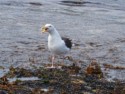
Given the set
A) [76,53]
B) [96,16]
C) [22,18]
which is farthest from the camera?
[96,16]

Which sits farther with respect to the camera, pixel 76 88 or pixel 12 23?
pixel 12 23

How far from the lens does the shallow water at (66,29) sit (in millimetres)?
15641

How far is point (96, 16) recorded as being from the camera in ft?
84.1

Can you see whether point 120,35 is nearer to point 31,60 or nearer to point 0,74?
point 31,60

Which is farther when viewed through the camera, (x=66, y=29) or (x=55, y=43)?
(x=66, y=29)

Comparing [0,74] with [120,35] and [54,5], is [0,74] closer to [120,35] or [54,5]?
[120,35]

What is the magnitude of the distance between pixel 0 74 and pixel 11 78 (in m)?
0.59

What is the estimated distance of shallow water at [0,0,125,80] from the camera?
15.6 meters

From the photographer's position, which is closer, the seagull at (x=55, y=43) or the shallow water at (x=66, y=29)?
the seagull at (x=55, y=43)

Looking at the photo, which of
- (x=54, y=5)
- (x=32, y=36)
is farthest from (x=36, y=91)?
(x=54, y=5)

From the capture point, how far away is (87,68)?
1316 centimetres

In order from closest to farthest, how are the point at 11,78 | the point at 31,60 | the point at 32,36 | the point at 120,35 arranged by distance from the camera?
the point at 11,78
the point at 31,60
the point at 32,36
the point at 120,35

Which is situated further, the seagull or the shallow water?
the shallow water

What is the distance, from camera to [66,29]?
21250 millimetres
